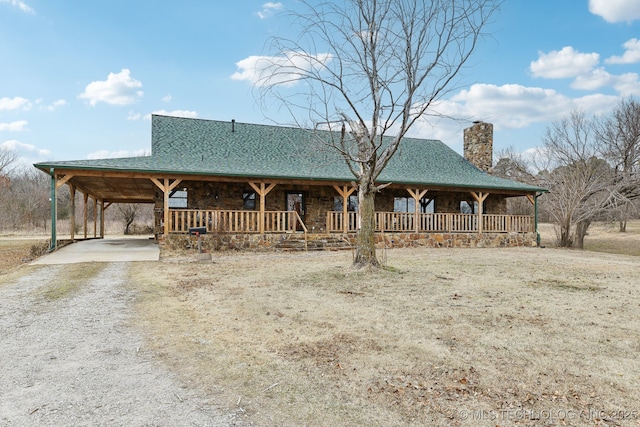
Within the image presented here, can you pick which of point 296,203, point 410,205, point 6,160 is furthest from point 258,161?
point 6,160

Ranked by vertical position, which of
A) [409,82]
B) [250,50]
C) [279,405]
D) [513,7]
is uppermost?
[513,7]

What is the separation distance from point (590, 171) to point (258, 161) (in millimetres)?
17157

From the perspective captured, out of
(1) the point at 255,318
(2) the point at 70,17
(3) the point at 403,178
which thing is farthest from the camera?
(3) the point at 403,178

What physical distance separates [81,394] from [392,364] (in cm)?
259

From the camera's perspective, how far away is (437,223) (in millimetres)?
17375

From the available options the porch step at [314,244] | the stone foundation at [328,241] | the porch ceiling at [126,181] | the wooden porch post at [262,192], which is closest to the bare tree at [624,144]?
the porch ceiling at [126,181]

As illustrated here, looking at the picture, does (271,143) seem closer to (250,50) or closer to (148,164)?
(148,164)

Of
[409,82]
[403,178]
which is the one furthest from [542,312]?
[403,178]

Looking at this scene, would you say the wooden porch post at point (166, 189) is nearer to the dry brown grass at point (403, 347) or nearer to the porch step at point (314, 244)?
the porch step at point (314, 244)

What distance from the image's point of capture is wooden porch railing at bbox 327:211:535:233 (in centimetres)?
1634

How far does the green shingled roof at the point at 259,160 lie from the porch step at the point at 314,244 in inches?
89.3

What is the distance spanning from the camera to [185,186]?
15438mm

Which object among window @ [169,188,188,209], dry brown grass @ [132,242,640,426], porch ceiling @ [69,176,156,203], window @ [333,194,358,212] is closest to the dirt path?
dry brown grass @ [132,242,640,426]

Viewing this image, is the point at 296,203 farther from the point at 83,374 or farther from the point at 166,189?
the point at 83,374
